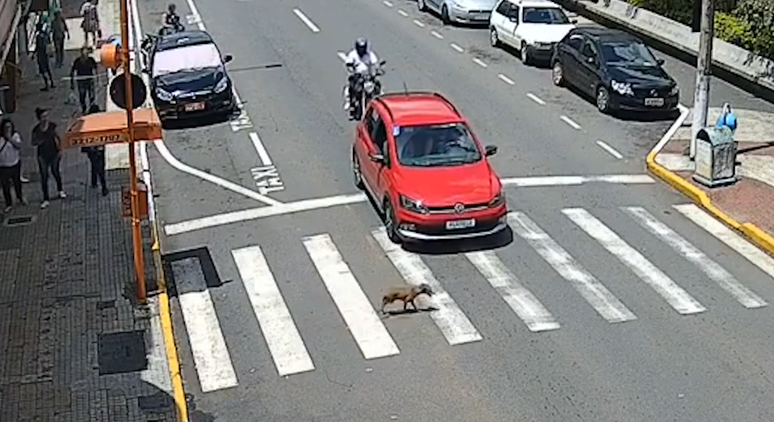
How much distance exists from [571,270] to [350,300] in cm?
337

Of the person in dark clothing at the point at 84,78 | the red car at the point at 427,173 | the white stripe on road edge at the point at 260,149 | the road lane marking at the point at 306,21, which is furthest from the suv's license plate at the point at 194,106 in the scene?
the road lane marking at the point at 306,21

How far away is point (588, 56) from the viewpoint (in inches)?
1073

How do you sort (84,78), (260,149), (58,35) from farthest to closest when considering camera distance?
(58,35), (84,78), (260,149)

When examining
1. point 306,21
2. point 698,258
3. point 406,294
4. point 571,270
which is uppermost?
point 406,294

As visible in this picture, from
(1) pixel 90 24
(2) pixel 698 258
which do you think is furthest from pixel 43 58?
(2) pixel 698 258

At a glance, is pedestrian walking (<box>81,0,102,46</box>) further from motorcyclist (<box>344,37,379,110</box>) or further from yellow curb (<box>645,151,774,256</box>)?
yellow curb (<box>645,151,774,256</box>)

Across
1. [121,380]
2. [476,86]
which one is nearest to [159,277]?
[121,380]

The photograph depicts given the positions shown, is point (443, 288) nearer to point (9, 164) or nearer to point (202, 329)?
point (202, 329)

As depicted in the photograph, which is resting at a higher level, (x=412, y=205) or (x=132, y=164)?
(x=132, y=164)

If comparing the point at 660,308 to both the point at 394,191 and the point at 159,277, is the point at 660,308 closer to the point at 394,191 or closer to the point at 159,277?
the point at 394,191

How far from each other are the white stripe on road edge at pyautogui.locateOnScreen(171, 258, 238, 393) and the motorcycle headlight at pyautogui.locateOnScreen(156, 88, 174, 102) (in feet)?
25.5

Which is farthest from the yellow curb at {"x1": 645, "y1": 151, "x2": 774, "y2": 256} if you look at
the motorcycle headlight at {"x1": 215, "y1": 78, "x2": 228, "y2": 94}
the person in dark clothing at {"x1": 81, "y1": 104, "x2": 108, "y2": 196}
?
the person in dark clothing at {"x1": 81, "y1": 104, "x2": 108, "y2": 196}

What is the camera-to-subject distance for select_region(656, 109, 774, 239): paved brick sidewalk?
20.4 metres

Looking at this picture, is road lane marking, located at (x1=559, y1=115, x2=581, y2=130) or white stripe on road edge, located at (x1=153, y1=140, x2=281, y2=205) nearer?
white stripe on road edge, located at (x1=153, y1=140, x2=281, y2=205)
